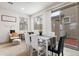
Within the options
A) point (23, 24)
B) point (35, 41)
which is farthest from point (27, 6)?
point (35, 41)

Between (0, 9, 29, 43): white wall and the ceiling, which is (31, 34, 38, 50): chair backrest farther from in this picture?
the ceiling

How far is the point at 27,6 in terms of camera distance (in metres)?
2.15

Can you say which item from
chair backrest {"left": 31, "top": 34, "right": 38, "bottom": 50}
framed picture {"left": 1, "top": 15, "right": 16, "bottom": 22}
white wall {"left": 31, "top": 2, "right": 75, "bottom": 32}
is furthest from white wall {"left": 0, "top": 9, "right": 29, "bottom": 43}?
chair backrest {"left": 31, "top": 34, "right": 38, "bottom": 50}

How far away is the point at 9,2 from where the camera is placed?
1983 mm

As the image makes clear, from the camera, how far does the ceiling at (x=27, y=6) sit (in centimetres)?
202

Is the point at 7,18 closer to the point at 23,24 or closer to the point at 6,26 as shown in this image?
the point at 6,26

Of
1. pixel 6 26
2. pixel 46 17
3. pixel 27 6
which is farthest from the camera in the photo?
pixel 46 17

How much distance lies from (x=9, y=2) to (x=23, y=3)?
1.03 ft

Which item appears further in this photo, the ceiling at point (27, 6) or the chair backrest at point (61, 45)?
the chair backrest at point (61, 45)

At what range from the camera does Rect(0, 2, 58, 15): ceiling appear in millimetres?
2020

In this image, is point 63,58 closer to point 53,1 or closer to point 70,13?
point 70,13

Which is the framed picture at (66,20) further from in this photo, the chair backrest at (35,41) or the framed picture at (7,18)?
the framed picture at (7,18)

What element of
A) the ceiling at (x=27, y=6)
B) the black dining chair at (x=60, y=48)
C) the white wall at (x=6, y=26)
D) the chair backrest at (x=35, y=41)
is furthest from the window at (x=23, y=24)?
the black dining chair at (x=60, y=48)

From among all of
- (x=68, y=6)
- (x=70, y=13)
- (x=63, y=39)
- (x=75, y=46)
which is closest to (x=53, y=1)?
(x=68, y=6)
